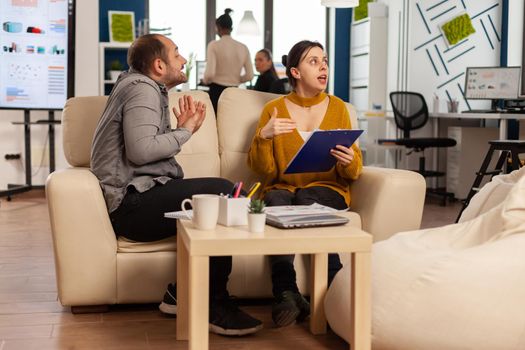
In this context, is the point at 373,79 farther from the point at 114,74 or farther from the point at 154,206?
the point at 154,206

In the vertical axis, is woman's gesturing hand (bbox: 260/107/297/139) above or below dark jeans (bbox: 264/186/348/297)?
above

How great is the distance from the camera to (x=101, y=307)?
2828mm

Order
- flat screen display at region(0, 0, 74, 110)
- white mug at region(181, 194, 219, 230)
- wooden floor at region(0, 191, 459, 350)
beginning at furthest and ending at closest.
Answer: flat screen display at region(0, 0, 74, 110), wooden floor at region(0, 191, 459, 350), white mug at region(181, 194, 219, 230)

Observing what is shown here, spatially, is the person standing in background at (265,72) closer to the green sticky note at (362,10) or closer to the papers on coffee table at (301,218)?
the green sticky note at (362,10)

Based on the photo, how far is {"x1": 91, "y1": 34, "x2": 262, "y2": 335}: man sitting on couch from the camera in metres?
2.64

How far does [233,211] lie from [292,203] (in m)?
0.89

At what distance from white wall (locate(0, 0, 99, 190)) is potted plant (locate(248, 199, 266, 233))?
497 cm

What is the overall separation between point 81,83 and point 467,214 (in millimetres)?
4742

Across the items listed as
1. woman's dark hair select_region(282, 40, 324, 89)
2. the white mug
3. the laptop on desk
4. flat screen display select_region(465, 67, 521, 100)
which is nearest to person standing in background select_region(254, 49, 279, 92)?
flat screen display select_region(465, 67, 521, 100)

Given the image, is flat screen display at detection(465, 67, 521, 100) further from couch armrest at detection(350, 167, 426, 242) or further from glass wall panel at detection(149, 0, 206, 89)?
couch armrest at detection(350, 167, 426, 242)

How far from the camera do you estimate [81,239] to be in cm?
272

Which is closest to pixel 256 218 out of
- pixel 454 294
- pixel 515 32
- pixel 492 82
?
pixel 454 294

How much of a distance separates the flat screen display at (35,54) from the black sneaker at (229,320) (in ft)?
13.0

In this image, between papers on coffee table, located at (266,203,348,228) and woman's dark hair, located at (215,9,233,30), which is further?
woman's dark hair, located at (215,9,233,30)
